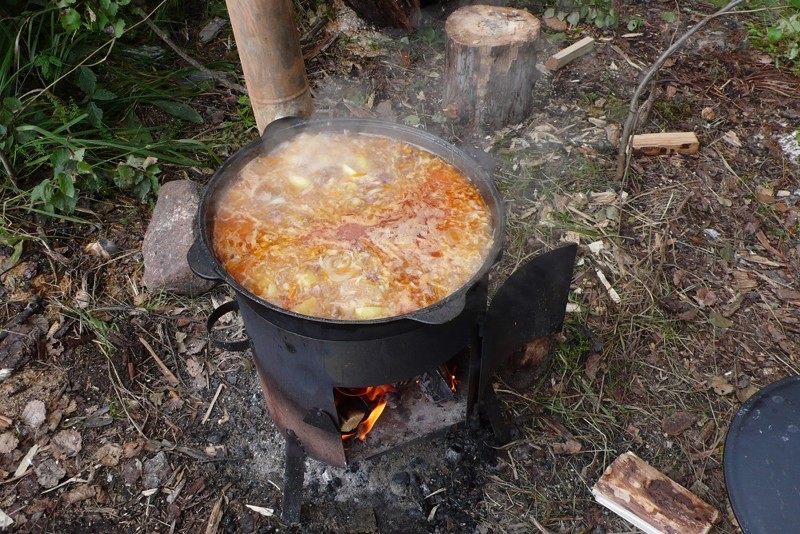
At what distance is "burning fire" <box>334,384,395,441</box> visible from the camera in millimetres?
3039

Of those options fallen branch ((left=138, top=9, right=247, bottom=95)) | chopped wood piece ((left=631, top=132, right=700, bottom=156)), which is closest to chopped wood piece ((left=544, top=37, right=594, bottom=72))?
chopped wood piece ((left=631, top=132, right=700, bottom=156))

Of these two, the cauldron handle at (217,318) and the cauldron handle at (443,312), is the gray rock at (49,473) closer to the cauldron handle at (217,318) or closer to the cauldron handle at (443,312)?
the cauldron handle at (217,318)

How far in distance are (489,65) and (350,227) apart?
9.52 ft

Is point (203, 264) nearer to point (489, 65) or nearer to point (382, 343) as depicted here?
point (382, 343)

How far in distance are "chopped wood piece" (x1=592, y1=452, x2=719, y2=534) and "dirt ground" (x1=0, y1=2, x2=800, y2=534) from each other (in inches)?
4.6

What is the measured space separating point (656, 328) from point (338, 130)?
2533 mm

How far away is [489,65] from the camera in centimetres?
514

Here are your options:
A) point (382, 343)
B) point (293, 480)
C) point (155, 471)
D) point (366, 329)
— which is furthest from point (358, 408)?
point (155, 471)

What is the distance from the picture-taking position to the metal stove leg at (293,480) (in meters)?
3.17

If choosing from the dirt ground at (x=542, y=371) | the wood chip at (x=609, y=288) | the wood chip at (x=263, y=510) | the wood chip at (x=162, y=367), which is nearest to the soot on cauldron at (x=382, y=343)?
the wood chip at (x=263, y=510)

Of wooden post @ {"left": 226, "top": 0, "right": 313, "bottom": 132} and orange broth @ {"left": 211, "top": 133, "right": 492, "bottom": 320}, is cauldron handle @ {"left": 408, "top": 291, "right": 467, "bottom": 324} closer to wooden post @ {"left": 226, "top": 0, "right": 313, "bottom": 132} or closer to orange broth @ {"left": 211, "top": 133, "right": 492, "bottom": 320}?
orange broth @ {"left": 211, "top": 133, "right": 492, "bottom": 320}

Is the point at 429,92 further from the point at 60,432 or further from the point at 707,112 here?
the point at 60,432

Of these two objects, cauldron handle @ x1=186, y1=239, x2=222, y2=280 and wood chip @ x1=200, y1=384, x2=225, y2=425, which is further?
wood chip @ x1=200, y1=384, x2=225, y2=425

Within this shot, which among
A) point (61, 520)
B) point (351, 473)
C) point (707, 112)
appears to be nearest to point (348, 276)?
point (351, 473)
